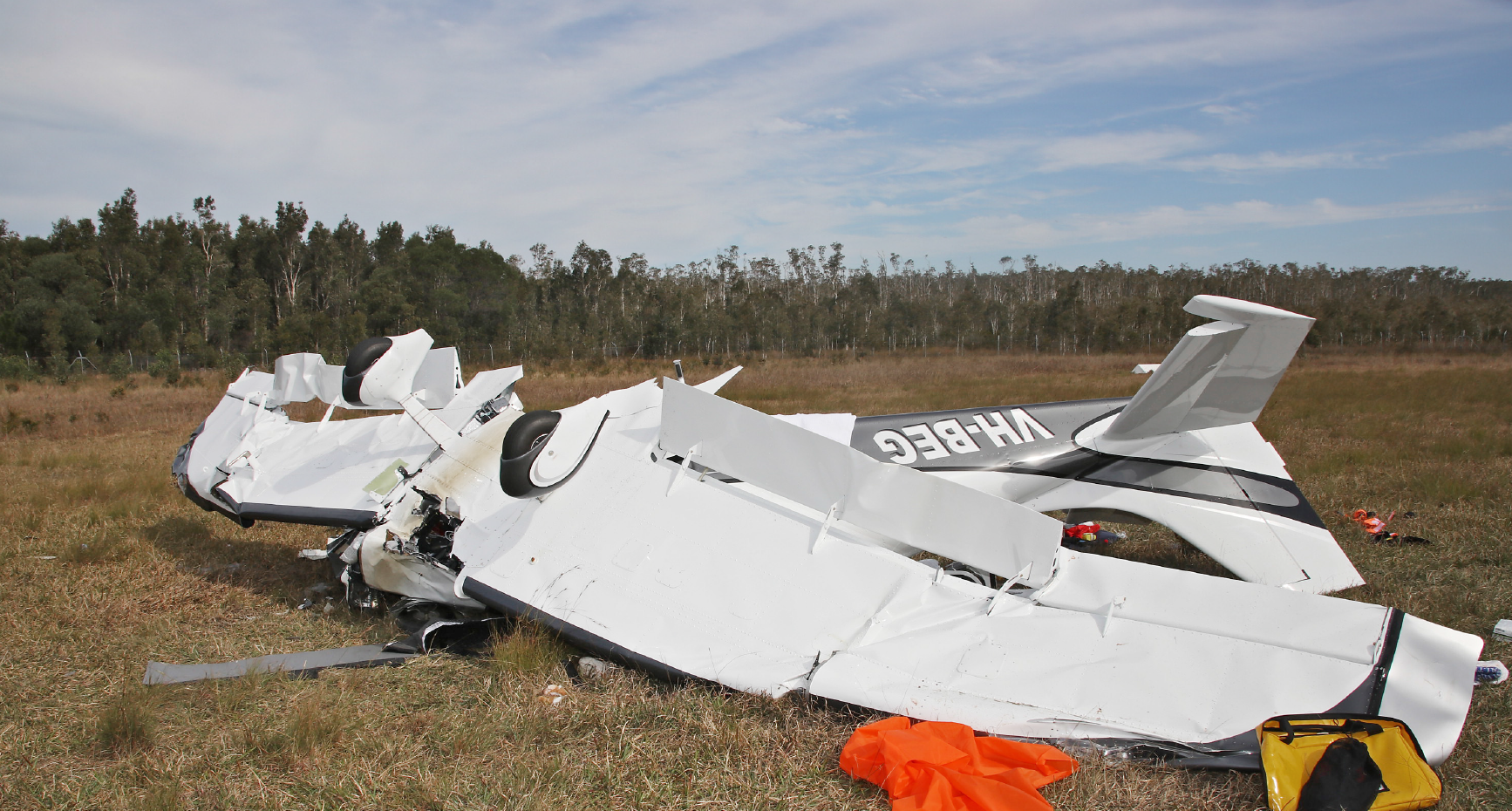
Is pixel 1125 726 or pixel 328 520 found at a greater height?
pixel 328 520

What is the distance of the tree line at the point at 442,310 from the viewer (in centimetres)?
4391

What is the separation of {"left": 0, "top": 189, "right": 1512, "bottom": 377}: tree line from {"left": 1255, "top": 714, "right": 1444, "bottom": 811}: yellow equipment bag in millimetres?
40643

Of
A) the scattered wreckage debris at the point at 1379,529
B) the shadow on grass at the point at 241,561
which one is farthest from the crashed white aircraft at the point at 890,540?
the scattered wreckage debris at the point at 1379,529

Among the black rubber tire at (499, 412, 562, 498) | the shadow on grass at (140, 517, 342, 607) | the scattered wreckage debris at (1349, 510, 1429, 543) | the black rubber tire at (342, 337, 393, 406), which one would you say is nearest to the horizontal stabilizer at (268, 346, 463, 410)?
the black rubber tire at (342, 337, 393, 406)

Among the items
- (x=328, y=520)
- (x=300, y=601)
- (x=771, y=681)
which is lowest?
(x=300, y=601)

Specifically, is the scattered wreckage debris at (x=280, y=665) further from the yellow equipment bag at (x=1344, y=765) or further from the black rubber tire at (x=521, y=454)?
the yellow equipment bag at (x=1344, y=765)

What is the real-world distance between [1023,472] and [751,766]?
3420 mm

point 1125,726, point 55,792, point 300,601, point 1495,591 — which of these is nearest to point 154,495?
point 300,601

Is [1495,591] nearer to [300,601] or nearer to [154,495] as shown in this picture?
[300,601]

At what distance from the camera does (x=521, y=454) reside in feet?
14.6

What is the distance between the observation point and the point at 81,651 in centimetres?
481

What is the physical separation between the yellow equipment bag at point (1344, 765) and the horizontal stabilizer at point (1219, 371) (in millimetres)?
2010

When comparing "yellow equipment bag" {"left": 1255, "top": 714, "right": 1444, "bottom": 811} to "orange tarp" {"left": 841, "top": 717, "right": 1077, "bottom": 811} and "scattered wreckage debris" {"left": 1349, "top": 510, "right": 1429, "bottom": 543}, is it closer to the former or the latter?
"orange tarp" {"left": 841, "top": 717, "right": 1077, "bottom": 811}

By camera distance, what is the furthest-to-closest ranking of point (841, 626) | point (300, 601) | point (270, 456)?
1. point (270, 456)
2. point (300, 601)
3. point (841, 626)
